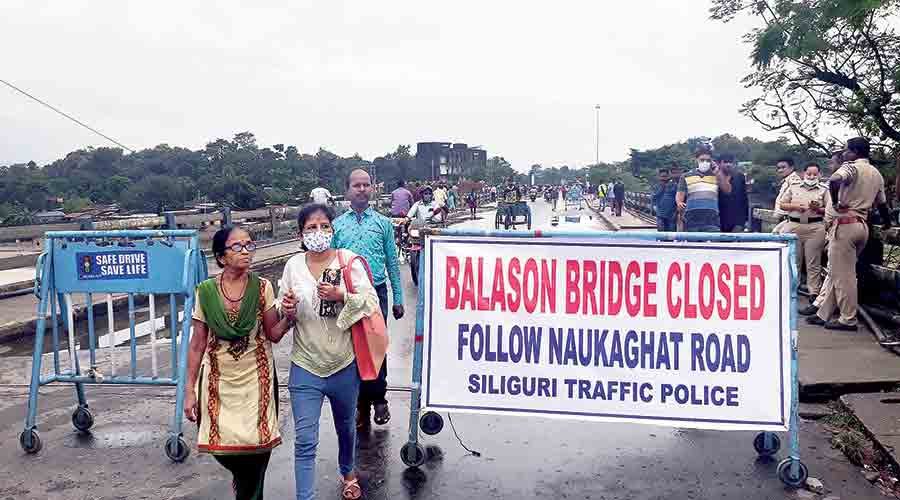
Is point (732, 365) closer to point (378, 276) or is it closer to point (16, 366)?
point (378, 276)

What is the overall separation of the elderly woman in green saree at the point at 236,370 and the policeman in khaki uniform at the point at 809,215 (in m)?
7.04

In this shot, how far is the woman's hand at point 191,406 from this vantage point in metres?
3.52

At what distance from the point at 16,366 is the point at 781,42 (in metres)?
12.4

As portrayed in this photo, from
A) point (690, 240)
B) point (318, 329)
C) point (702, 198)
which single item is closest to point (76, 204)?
point (702, 198)

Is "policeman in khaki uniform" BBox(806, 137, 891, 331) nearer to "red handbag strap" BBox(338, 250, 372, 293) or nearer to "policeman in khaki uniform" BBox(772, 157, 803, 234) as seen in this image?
"policeman in khaki uniform" BBox(772, 157, 803, 234)

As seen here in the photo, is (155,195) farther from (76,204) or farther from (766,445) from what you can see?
(766,445)

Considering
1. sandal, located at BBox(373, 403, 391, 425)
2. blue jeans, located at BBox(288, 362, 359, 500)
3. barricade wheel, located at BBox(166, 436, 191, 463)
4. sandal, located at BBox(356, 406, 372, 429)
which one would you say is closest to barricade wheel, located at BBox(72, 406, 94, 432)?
barricade wheel, located at BBox(166, 436, 191, 463)

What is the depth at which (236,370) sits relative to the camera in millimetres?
3549

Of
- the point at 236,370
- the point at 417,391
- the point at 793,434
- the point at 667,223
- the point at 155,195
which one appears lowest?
the point at 793,434

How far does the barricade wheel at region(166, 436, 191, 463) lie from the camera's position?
477cm

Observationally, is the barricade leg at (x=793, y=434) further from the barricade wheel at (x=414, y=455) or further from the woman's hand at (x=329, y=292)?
the woman's hand at (x=329, y=292)

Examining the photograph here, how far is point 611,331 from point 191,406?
7.96 feet

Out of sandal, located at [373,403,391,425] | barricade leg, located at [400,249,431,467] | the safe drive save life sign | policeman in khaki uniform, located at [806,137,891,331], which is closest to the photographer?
the safe drive save life sign

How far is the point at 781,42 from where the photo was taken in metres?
12.4
